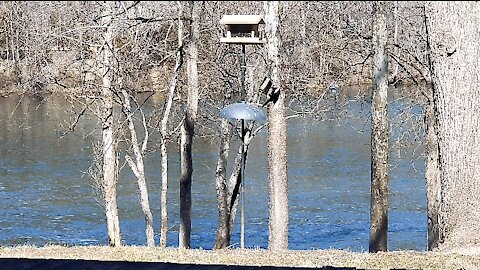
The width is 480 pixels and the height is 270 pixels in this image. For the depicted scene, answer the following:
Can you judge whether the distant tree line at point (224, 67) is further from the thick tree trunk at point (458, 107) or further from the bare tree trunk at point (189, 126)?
the thick tree trunk at point (458, 107)

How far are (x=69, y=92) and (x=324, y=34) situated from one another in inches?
146

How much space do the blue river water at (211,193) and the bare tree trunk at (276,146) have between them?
2.94m

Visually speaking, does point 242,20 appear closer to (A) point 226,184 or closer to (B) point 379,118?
(B) point 379,118

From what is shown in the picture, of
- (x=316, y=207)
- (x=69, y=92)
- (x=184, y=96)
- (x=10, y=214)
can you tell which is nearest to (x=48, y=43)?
(x=69, y=92)

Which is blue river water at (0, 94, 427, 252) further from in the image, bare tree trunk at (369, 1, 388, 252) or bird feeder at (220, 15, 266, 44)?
bird feeder at (220, 15, 266, 44)

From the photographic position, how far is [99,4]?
10562 millimetres

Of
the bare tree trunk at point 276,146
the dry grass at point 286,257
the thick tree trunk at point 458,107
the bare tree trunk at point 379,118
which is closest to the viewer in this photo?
the dry grass at point 286,257

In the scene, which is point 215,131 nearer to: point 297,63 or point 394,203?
point 297,63

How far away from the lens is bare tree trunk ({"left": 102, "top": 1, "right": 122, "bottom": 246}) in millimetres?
10594

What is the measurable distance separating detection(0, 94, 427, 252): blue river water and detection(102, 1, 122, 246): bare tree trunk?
144 cm

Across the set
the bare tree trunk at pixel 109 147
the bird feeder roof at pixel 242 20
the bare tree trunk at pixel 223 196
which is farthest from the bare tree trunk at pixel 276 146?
the bare tree trunk at pixel 109 147

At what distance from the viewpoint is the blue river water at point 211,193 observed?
43.4 ft

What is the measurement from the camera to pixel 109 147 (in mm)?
11523

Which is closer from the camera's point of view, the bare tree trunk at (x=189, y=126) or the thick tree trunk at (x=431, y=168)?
the thick tree trunk at (x=431, y=168)
